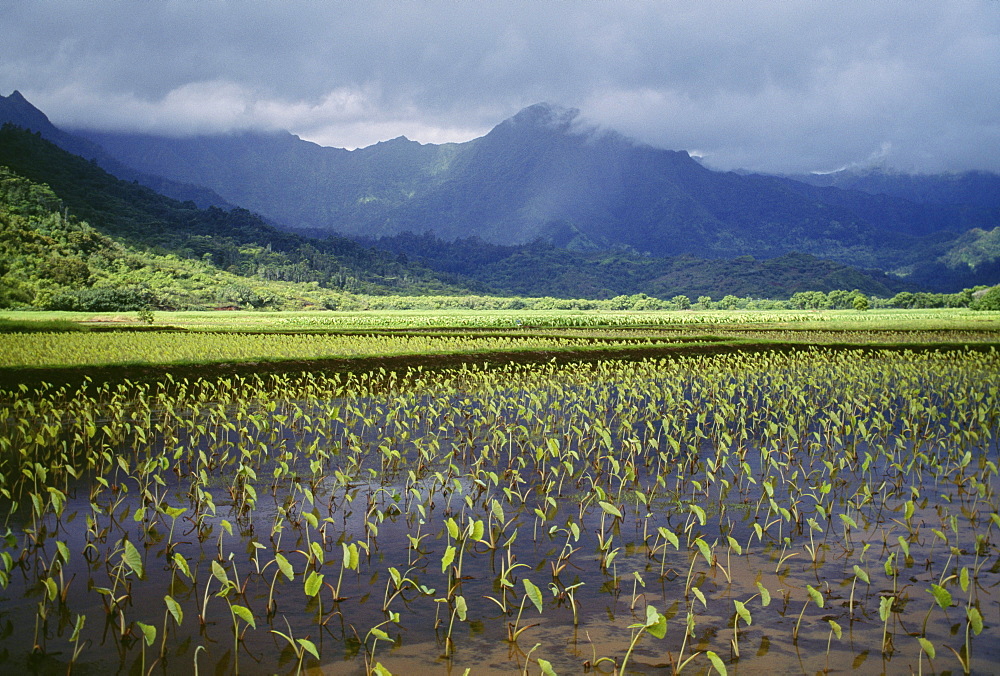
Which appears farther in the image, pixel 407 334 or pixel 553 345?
pixel 407 334

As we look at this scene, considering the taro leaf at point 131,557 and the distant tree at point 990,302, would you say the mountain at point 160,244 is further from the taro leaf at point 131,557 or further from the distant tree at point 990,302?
the distant tree at point 990,302

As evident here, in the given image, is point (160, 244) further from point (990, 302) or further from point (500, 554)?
point (500, 554)

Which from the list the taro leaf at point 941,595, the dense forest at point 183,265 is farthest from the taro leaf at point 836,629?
the dense forest at point 183,265

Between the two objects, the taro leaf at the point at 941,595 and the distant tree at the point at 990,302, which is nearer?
the taro leaf at the point at 941,595

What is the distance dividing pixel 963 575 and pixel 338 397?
50.2ft

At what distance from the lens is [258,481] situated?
33.0ft

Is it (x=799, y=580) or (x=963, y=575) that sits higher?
(x=963, y=575)

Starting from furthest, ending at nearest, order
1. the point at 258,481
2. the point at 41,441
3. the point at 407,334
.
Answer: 1. the point at 407,334
2. the point at 41,441
3. the point at 258,481

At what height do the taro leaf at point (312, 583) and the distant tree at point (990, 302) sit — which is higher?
the distant tree at point (990, 302)

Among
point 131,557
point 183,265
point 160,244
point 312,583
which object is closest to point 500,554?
point 312,583

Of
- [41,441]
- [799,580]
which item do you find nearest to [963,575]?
[799,580]

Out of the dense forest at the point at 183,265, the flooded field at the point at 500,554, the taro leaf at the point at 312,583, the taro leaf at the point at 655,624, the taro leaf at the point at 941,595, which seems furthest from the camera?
the dense forest at the point at 183,265

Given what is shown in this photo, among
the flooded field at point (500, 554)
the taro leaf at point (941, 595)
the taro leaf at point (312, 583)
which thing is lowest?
the flooded field at point (500, 554)

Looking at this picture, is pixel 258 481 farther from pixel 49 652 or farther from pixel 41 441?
pixel 49 652
